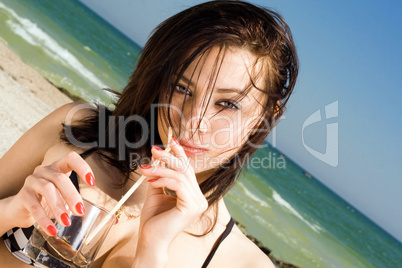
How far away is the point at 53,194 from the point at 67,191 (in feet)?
0.16

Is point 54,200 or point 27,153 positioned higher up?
point 54,200

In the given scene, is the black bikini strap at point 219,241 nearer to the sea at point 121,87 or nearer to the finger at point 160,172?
the finger at point 160,172

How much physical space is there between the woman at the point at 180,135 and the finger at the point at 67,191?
21 centimetres

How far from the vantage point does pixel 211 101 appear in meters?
1.97

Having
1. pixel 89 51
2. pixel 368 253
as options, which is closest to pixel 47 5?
pixel 89 51

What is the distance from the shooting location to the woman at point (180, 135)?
1.71m

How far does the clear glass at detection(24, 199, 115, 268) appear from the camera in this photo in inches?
57.3

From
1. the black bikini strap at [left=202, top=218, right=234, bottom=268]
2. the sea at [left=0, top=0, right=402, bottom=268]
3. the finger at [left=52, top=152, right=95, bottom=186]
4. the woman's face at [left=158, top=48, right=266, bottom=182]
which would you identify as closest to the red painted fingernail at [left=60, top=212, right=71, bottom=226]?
the finger at [left=52, top=152, right=95, bottom=186]

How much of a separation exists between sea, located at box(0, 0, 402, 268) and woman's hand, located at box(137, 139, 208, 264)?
6.83 m

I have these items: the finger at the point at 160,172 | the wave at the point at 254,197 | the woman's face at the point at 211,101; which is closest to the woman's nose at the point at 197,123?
the woman's face at the point at 211,101

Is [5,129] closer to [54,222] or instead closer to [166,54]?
[166,54]

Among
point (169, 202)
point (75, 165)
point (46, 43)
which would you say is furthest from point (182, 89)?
point (46, 43)

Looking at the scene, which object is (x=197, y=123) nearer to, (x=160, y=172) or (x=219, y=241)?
(x=160, y=172)

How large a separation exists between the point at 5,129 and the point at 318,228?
18420 mm
